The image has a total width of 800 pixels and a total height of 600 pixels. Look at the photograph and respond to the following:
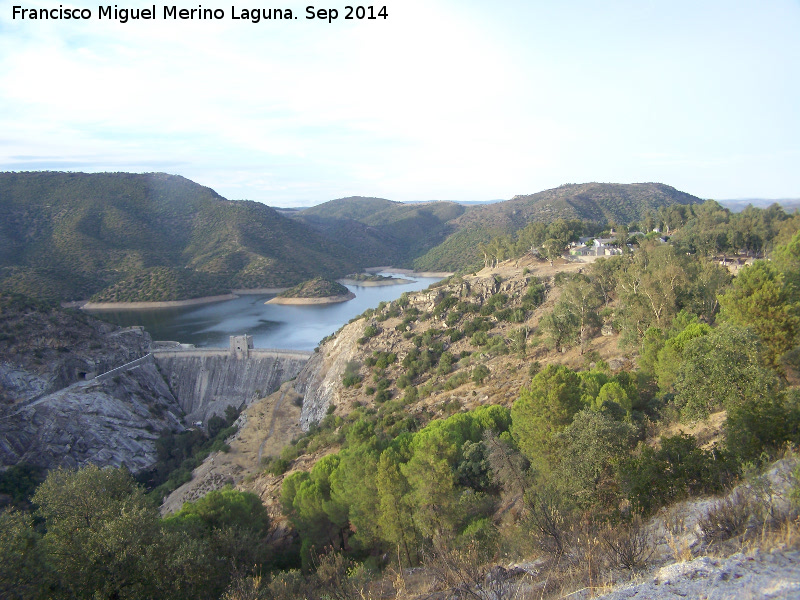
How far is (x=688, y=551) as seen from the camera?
516 centimetres

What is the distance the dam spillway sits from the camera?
136 ft

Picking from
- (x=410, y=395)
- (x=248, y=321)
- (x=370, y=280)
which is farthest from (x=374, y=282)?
(x=410, y=395)

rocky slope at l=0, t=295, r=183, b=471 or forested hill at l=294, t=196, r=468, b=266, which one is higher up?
forested hill at l=294, t=196, r=468, b=266

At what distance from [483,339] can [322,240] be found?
9237 cm

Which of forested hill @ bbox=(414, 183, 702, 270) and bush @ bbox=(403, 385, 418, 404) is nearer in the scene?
bush @ bbox=(403, 385, 418, 404)

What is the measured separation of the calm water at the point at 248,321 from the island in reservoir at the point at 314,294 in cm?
166

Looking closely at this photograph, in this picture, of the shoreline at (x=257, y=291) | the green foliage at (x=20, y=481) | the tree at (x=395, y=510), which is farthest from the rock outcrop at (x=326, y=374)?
the shoreline at (x=257, y=291)

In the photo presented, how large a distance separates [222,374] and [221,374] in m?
0.11

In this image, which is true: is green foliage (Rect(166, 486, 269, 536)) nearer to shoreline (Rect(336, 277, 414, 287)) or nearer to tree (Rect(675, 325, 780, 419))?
tree (Rect(675, 325, 780, 419))

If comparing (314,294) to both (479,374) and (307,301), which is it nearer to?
(307,301)

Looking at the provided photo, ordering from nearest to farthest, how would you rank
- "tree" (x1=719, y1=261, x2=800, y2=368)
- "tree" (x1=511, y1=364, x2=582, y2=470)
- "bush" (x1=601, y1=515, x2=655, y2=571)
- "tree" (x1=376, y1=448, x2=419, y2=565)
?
1. "bush" (x1=601, y1=515, x2=655, y2=571)
2. "tree" (x1=511, y1=364, x2=582, y2=470)
3. "tree" (x1=376, y1=448, x2=419, y2=565)
4. "tree" (x1=719, y1=261, x2=800, y2=368)

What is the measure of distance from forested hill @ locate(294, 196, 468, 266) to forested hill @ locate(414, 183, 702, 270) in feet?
40.9

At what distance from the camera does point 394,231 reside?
141 meters

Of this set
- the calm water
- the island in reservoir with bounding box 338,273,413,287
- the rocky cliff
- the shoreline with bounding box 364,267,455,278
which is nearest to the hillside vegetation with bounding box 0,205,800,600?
the rocky cliff
